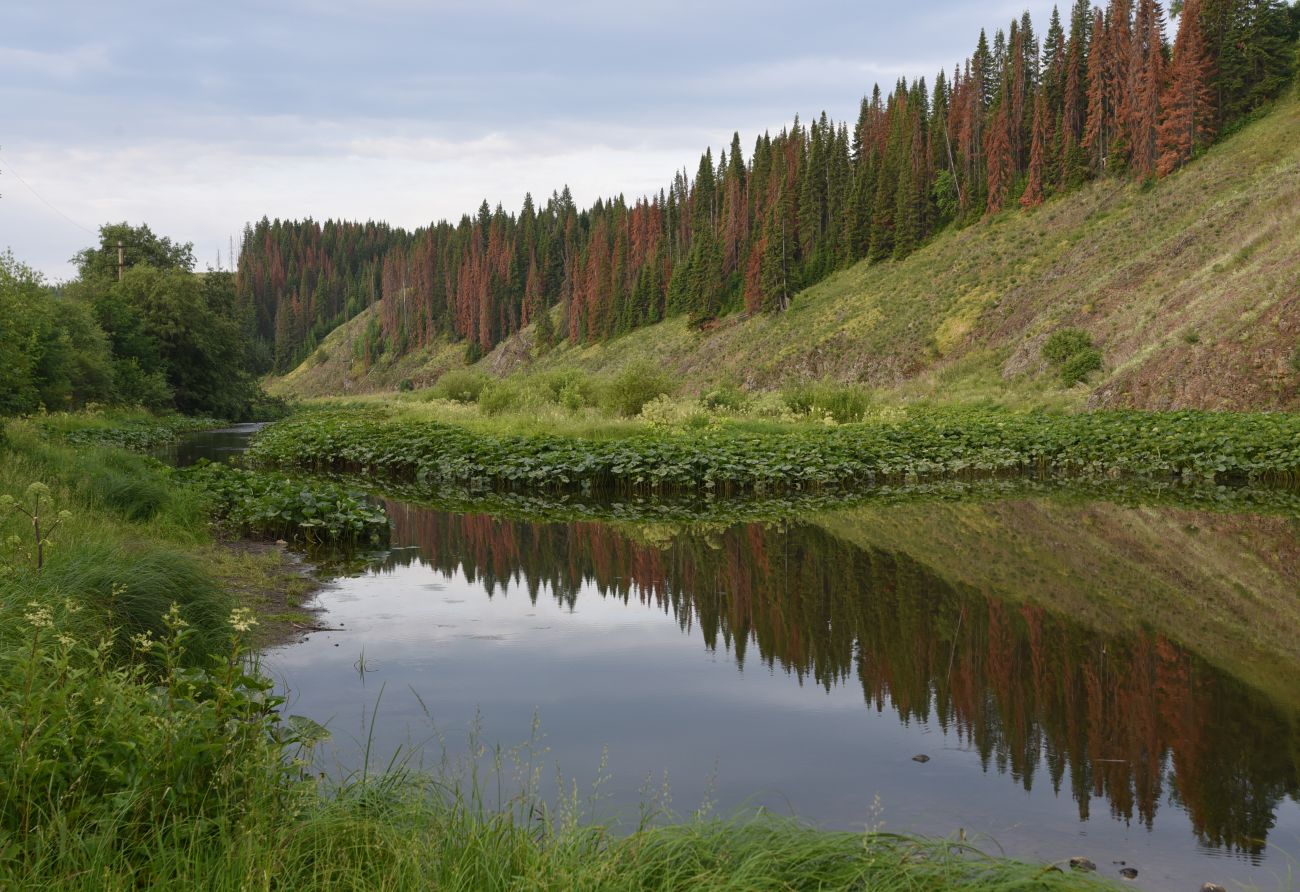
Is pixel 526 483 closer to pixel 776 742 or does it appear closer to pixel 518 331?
pixel 776 742

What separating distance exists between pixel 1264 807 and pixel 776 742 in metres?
2.81

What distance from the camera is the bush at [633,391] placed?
32281 millimetres

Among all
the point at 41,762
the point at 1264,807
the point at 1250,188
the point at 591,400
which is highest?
the point at 1250,188

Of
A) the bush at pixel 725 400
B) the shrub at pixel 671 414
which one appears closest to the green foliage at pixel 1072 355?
the bush at pixel 725 400

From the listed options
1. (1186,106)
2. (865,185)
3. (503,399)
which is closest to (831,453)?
(503,399)

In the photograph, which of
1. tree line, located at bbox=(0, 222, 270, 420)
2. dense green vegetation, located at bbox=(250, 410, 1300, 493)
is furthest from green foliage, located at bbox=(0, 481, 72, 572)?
tree line, located at bbox=(0, 222, 270, 420)

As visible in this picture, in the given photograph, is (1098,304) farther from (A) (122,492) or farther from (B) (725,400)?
(A) (122,492)

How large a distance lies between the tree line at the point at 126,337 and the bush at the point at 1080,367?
107 ft

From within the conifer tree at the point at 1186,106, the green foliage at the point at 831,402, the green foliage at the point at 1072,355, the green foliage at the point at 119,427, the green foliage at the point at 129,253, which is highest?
the conifer tree at the point at 1186,106

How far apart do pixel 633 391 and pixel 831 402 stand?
6984 millimetres

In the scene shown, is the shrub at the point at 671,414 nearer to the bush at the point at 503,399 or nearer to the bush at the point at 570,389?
the bush at the point at 570,389

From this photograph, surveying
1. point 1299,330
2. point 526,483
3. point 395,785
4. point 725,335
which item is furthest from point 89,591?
point 725,335

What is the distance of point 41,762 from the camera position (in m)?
3.62

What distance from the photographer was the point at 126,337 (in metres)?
44.0
